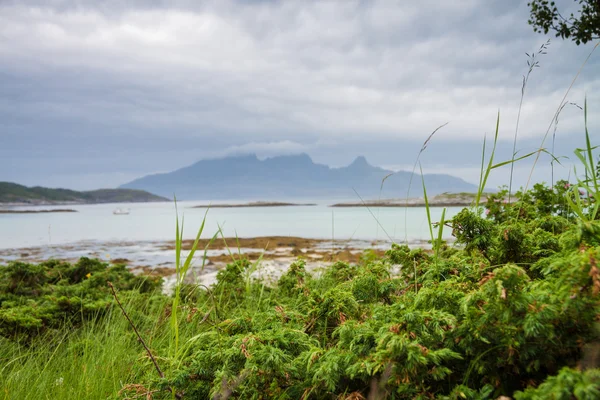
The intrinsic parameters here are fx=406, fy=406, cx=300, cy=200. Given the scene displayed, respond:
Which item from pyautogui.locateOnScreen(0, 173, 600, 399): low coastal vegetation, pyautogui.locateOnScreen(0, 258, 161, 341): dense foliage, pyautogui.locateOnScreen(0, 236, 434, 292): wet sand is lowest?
pyautogui.locateOnScreen(0, 236, 434, 292): wet sand

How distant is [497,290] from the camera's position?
1.21 meters

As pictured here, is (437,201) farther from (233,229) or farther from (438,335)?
(438,335)

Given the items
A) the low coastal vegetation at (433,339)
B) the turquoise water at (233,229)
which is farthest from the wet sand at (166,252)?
the low coastal vegetation at (433,339)

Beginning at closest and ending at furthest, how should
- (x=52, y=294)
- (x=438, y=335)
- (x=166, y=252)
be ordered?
1. (x=438, y=335)
2. (x=52, y=294)
3. (x=166, y=252)

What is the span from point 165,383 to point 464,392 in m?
1.15

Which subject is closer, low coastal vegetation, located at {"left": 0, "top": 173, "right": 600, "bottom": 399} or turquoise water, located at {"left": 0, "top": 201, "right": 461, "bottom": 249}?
low coastal vegetation, located at {"left": 0, "top": 173, "right": 600, "bottom": 399}

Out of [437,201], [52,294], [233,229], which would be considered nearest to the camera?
[52,294]

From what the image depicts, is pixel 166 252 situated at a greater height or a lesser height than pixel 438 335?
lesser

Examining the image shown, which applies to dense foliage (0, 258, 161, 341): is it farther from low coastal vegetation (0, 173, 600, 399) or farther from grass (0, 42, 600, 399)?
grass (0, 42, 600, 399)

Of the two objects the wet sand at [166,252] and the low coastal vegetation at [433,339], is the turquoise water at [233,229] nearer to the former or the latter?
the wet sand at [166,252]

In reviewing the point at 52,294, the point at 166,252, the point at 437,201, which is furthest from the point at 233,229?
the point at 437,201

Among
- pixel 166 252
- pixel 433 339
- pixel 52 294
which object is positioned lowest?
pixel 166 252

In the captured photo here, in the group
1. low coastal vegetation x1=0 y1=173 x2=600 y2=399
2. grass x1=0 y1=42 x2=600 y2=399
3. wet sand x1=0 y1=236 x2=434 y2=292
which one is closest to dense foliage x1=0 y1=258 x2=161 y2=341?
low coastal vegetation x1=0 y1=173 x2=600 y2=399

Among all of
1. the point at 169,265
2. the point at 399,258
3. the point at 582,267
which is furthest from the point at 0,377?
the point at 169,265
